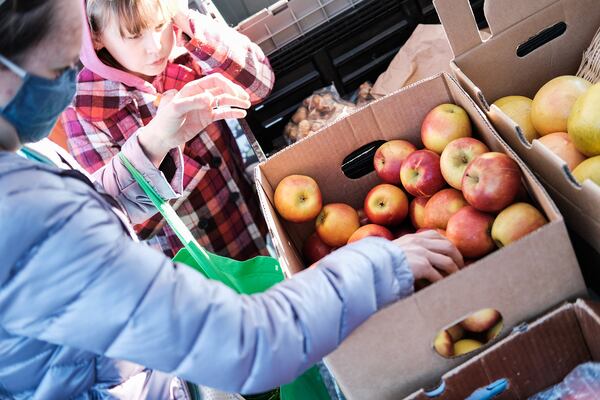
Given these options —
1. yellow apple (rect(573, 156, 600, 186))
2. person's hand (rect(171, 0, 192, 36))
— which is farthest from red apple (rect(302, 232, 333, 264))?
person's hand (rect(171, 0, 192, 36))

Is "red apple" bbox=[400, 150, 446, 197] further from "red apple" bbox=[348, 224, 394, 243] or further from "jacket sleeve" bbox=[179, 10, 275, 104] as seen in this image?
"jacket sleeve" bbox=[179, 10, 275, 104]

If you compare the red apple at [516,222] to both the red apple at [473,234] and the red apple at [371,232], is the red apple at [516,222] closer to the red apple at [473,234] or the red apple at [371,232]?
the red apple at [473,234]

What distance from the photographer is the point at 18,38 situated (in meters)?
0.77

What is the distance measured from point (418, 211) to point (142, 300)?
2.75 feet

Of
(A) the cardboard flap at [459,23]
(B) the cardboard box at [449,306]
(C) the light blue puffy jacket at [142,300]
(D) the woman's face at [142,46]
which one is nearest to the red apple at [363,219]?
(B) the cardboard box at [449,306]

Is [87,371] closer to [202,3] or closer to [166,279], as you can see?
[166,279]

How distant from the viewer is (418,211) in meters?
1.38

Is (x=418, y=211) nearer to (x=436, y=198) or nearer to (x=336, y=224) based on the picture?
(x=436, y=198)

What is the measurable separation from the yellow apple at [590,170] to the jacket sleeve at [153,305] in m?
0.56

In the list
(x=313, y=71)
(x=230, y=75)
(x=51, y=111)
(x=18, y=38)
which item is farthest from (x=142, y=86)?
(x=18, y=38)

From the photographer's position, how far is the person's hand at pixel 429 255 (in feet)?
3.05

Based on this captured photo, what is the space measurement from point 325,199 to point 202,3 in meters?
0.85

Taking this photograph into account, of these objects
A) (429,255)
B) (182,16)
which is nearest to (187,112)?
(182,16)

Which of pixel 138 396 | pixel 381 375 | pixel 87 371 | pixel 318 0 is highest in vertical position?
pixel 318 0
